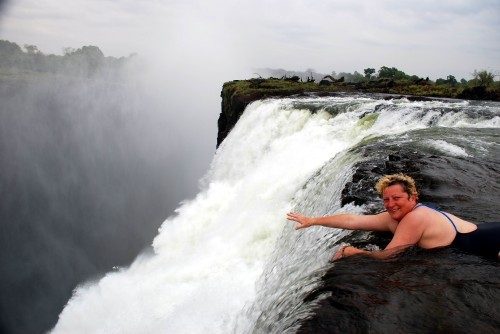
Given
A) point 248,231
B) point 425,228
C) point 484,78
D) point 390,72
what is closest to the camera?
Answer: point 425,228

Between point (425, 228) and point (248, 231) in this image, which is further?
point (248, 231)

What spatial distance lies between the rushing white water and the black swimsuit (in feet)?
3.84

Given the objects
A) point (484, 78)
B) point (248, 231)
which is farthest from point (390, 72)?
point (248, 231)

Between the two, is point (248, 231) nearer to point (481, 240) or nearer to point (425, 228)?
point (425, 228)

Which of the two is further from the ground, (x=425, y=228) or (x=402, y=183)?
(x=402, y=183)

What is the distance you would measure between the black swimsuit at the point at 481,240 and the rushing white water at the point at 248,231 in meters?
1.17

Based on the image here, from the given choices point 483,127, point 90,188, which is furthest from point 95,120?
point 483,127

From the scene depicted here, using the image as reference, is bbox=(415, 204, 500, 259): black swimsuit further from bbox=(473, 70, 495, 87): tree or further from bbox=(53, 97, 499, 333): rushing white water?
bbox=(473, 70, 495, 87): tree

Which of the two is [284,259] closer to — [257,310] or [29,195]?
[257,310]

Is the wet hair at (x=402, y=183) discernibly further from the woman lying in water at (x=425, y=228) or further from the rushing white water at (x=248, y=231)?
the rushing white water at (x=248, y=231)

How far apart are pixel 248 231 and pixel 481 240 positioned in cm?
498

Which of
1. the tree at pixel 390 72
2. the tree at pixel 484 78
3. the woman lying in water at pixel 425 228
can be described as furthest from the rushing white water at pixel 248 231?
the tree at pixel 390 72

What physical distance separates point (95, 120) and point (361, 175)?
59706 mm

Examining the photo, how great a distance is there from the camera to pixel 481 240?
3125mm
